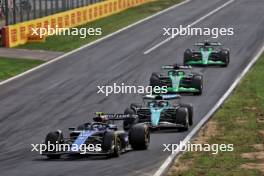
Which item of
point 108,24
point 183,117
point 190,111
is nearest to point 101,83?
point 190,111

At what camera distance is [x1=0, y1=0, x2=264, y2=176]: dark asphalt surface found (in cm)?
2334

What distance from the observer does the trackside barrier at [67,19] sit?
5403 centimetres

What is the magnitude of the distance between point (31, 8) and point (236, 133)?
3252 centimetres

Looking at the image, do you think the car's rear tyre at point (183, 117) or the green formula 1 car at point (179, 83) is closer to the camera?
the car's rear tyre at point (183, 117)

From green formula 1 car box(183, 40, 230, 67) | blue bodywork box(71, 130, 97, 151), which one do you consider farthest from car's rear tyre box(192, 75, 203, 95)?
blue bodywork box(71, 130, 97, 151)

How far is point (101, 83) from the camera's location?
4091cm

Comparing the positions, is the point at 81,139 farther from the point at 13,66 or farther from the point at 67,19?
the point at 67,19

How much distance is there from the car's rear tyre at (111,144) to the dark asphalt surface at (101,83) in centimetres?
32

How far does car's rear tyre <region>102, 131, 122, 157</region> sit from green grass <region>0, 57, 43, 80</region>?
19990 mm

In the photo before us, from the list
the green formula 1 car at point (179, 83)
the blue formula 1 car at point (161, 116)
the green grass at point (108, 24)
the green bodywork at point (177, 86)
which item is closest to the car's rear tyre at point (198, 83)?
the green formula 1 car at point (179, 83)

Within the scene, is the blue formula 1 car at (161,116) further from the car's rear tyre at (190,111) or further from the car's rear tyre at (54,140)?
the car's rear tyre at (54,140)

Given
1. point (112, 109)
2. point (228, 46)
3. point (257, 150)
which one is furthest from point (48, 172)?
point (228, 46)

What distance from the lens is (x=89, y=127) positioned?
24.3 meters

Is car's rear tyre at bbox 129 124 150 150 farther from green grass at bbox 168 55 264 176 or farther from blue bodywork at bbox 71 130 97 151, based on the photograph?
green grass at bbox 168 55 264 176
